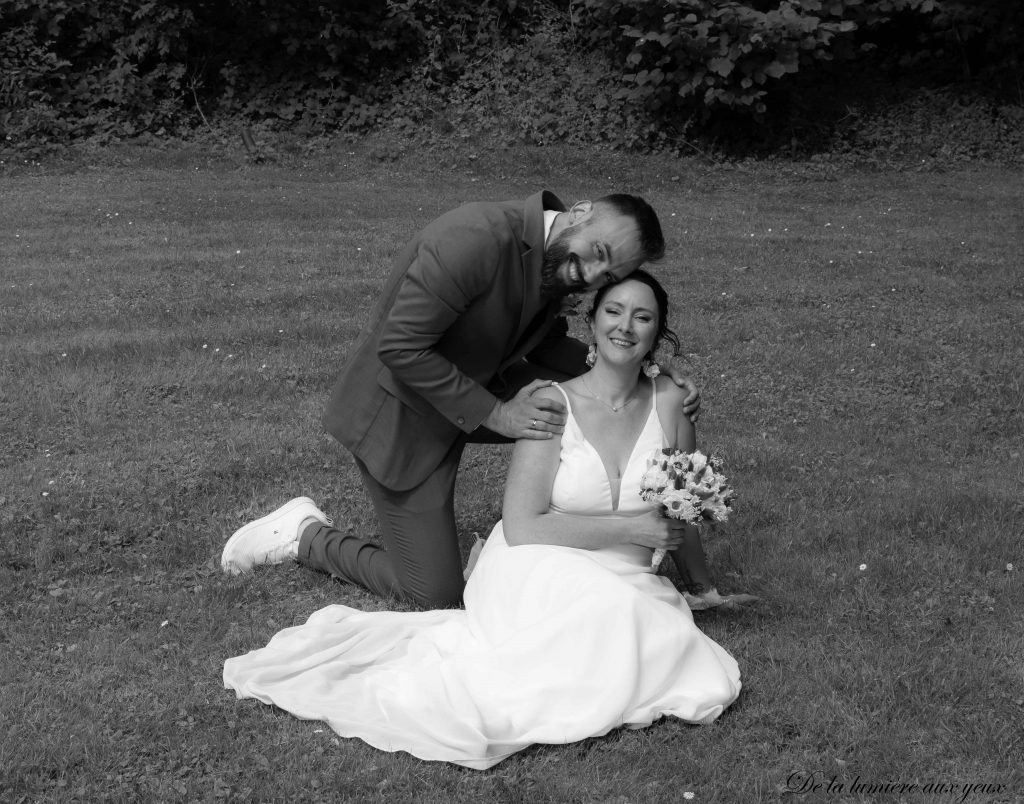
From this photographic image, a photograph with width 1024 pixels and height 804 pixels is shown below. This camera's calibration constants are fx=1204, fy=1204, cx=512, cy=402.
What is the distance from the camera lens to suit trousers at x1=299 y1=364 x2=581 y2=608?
17.7 feet

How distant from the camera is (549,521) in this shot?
190 inches

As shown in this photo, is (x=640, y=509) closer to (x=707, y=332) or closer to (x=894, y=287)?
(x=707, y=332)

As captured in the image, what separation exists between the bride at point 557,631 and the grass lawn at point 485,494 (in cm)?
11

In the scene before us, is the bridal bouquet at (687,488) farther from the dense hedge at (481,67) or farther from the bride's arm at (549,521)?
the dense hedge at (481,67)

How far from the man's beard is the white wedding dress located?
0.62 metres

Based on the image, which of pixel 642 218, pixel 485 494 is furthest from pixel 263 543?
pixel 642 218

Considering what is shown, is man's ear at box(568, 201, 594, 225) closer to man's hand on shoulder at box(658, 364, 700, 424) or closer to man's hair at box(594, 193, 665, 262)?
man's hair at box(594, 193, 665, 262)

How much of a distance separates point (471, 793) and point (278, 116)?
17527mm

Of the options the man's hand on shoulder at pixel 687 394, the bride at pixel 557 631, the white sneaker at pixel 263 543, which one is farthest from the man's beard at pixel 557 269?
the white sneaker at pixel 263 543

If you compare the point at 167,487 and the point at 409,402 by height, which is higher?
the point at 409,402

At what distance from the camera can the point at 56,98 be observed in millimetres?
19422

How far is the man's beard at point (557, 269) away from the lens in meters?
4.75

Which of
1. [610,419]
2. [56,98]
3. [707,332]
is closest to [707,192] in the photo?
[707,332]

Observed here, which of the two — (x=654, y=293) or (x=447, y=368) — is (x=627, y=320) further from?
(x=447, y=368)
